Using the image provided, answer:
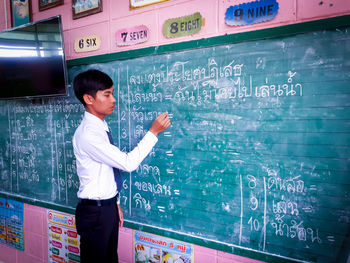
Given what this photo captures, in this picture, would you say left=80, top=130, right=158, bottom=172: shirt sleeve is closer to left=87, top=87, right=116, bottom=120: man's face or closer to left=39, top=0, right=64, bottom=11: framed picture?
left=87, top=87, right=116, bottom=120: man's face

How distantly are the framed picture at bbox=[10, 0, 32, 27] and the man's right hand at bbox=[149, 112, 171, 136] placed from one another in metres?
1.88

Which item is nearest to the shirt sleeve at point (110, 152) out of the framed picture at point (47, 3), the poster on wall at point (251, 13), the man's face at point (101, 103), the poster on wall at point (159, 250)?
the man's face at point (101, 103)

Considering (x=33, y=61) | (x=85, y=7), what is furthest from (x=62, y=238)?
(x=85, y=7)

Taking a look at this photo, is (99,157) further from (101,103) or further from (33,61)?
(33,61)

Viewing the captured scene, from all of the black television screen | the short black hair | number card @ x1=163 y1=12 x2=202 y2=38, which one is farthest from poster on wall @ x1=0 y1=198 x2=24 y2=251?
number card @ x1=163 y1=12 x2=202 y2=38

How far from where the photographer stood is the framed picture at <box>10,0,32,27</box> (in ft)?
8.20

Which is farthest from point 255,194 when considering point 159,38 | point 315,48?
point 159,38

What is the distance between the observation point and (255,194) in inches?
59.7

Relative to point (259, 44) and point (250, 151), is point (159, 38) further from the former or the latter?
point (250, 151)

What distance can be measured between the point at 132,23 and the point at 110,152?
1037 millimetres

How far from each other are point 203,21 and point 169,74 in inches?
16.1

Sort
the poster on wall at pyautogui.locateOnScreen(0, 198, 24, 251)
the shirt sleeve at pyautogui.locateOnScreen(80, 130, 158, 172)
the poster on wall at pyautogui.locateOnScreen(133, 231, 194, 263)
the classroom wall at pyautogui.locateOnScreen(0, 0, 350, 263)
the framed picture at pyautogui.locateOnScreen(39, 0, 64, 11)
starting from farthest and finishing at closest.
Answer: the poster on wall at pyautogui.locateOnScreen(0, 198, 24, 251)
the framed picture at pyautogui.locateOnScreen(39, 0, 64, 11)
the poster on wall at pyautogui.locateOnScreen(133, 231, 194, 263)
the shirt sleeve at pyautogui.locateOnScreen(80, 130, 158, 172)
the classroom wall at pyautogui.locateOnScreen(0, 0, 350, 263)

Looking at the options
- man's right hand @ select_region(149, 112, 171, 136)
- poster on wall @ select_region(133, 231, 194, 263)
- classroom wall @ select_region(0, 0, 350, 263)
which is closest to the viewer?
classroom wall @ select_region(0, 0, 350, 263)

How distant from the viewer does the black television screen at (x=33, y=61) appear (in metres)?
2.08
